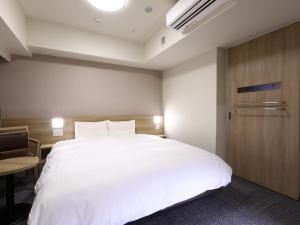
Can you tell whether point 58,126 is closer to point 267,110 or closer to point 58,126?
point 58,126

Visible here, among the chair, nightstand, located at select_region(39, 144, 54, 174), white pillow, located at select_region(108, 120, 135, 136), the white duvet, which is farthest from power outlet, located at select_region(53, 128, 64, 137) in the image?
the white duvet

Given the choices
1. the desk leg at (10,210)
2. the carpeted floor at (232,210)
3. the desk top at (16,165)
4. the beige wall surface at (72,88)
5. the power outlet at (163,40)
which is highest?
the power outlet at (163,40)

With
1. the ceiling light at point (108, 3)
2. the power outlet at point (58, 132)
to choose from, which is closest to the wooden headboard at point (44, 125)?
the power outlet at point (58, 132)

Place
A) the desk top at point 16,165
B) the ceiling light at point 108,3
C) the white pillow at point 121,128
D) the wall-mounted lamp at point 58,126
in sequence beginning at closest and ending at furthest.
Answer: the desk top at point 16,165 < the ceiling light at point 108,3 < the wall-mounted lamp at point 58,126 < the white pillow at point 121,128

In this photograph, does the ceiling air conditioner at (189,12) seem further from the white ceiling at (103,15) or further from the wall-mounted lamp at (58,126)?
the wall-mounted lamp at (58,126)

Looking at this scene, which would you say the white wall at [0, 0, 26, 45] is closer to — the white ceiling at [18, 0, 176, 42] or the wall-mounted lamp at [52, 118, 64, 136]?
the white ceiling at [18, 0, 176, 42]

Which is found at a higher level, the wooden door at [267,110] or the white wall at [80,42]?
the white wall at [80,42]

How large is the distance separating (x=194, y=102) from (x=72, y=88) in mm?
2427

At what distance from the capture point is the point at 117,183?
50.7 inches

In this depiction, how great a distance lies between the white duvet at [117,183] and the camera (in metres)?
1.10

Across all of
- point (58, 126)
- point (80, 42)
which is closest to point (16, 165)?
point (58, 126)

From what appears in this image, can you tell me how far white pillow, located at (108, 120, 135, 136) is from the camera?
3.27m

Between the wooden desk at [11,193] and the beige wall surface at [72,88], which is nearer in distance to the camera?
the wooden desk at [11,193]

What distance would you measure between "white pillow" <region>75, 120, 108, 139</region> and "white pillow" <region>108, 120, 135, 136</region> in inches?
4.5
